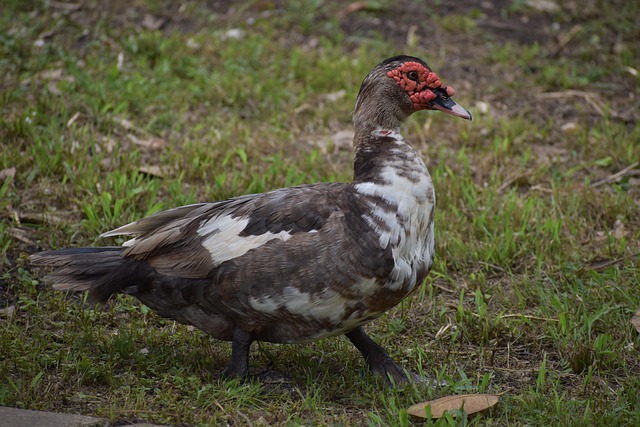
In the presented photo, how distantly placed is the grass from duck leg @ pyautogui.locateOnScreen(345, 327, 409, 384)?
6cm

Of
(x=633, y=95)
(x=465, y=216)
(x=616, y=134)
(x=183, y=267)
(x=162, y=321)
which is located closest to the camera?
(x=183, y=267)

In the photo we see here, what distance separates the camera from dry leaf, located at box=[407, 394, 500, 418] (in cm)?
331

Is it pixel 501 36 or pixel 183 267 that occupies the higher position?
pixel 183 267

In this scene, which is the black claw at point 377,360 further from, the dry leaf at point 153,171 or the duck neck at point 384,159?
the dry leaf at point 153,171

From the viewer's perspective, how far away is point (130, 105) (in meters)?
6.05

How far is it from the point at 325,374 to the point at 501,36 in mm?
4438

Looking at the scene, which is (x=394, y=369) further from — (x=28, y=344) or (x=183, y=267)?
(x=28, y=344)

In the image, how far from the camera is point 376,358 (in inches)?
148

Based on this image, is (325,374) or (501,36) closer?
(325,374)

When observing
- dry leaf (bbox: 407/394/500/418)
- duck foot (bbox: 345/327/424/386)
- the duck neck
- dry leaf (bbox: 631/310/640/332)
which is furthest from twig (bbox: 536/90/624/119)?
dry leaf (bbox: 407/394/500/418)

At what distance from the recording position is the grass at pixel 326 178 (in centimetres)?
357

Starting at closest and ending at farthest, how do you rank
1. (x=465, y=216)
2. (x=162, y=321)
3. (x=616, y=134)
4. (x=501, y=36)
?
(x=162, y=321) → (x=465, y=216) → (x=616, y=134) → (x=501, y=36)

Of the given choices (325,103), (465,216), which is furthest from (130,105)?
(465,216)

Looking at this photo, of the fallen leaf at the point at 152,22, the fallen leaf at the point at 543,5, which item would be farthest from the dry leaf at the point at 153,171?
the fallen leaf at the point at 543,5
